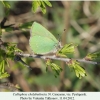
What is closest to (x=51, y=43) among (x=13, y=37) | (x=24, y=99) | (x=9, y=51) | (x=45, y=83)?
(x=9, y=51)

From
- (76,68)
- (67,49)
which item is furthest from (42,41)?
(76,68)

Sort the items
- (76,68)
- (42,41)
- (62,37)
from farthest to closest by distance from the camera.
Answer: (62,37) < (42,41) < (76,68)

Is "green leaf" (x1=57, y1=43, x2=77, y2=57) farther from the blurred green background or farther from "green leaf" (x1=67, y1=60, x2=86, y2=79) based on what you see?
the blurred green background

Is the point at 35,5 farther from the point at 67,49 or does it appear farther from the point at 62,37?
the point at 62,37

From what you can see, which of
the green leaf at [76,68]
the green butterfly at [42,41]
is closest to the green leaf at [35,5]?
the green butterfly at [42,41]

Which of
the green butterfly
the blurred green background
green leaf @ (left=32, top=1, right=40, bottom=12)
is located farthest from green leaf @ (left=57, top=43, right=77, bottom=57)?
the blurred green background

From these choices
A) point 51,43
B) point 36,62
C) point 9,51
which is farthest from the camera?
point 36,62

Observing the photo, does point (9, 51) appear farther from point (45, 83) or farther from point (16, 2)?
point (16, 2)
